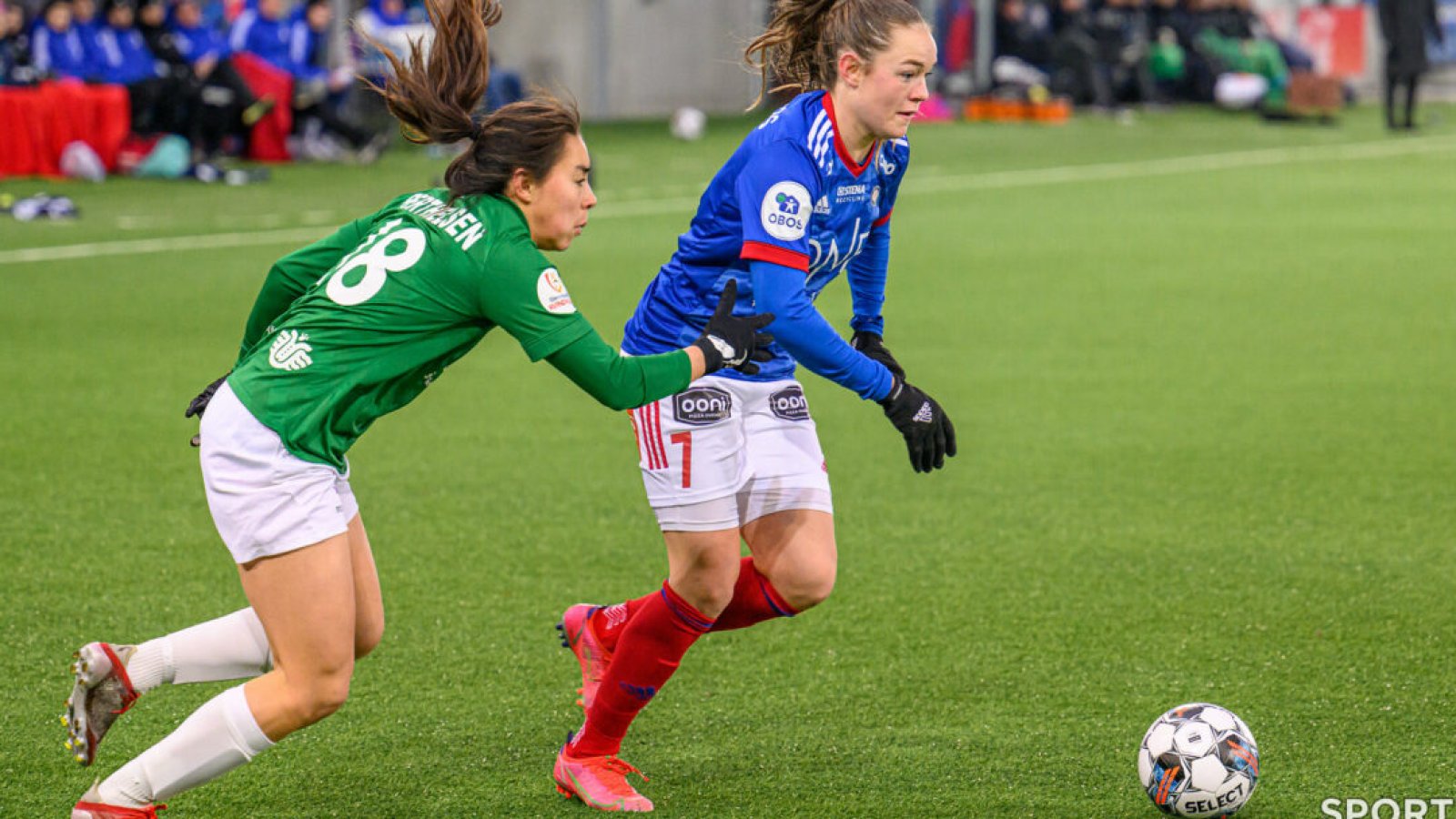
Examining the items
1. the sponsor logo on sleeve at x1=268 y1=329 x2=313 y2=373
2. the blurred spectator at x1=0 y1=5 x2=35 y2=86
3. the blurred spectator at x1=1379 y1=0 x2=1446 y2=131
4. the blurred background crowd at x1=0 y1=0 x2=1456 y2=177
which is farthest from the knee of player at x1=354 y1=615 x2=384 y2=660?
the blurred spectator at x1=1379 y1=0 x2=1446 y2=131

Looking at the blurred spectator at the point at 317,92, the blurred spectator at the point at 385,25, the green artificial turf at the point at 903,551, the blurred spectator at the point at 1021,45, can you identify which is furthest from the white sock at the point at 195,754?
the blurred spectator at the point at 1021,45

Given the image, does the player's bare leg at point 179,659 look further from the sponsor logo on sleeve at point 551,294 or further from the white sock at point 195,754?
the sponsor logo on sleeve at point 551,294

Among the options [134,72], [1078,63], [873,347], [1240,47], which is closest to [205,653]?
[873,347]

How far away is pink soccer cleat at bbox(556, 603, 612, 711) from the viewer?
4855 millimetres

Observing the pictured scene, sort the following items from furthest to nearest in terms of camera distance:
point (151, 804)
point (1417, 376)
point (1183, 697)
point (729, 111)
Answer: point (729, 111)
point (1417, 376)
point (1183, 697)
point (151, 804)

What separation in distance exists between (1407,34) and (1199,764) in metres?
23.7

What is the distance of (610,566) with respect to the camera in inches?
250

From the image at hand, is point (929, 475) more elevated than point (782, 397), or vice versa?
point (782, 397)

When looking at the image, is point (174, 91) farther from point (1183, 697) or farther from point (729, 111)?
point (1183, 697)

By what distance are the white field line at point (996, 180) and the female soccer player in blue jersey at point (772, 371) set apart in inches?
398

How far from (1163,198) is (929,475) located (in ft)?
38.5

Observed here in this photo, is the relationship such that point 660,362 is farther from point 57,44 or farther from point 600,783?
point 57,44

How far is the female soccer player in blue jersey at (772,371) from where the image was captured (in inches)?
166

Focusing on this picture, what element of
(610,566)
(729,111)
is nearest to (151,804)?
(610,566)
